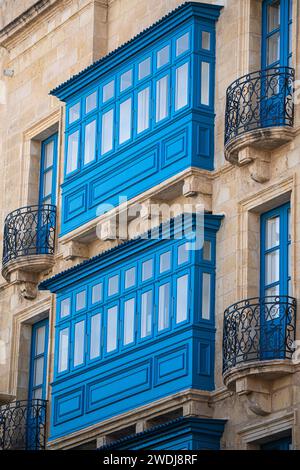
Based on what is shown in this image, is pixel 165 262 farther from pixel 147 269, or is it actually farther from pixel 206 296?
pixel 206 296

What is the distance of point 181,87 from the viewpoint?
3306 cm

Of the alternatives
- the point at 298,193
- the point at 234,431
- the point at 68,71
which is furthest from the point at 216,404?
Result: the point at 68,71

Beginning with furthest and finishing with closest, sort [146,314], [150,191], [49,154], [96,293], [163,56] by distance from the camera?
[49,154], [96,293], [163,56], [150,191], [146,314]

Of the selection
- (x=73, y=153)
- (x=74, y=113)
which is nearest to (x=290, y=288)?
(x=73, y=153)

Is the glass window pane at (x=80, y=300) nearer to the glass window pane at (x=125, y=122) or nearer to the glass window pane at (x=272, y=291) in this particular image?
the glass window pane at (x=125, y=122)

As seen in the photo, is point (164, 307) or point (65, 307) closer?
point (164, 307)

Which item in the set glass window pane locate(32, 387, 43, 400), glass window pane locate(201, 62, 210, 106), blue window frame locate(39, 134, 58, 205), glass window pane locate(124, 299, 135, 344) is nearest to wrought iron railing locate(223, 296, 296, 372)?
glass window pane locate(124, 299, 135, 344)

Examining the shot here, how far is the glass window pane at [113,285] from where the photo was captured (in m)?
33.5

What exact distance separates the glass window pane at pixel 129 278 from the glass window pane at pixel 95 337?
0.88 m

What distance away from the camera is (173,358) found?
31.7 meters

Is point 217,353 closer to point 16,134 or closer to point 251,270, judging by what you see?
point 251,270

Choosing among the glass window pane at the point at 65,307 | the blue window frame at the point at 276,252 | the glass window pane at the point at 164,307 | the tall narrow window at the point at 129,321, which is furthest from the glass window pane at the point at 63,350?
the blue window frame at the point at 276,252

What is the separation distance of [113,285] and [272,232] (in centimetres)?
336

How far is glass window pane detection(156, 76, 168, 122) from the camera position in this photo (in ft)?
109
